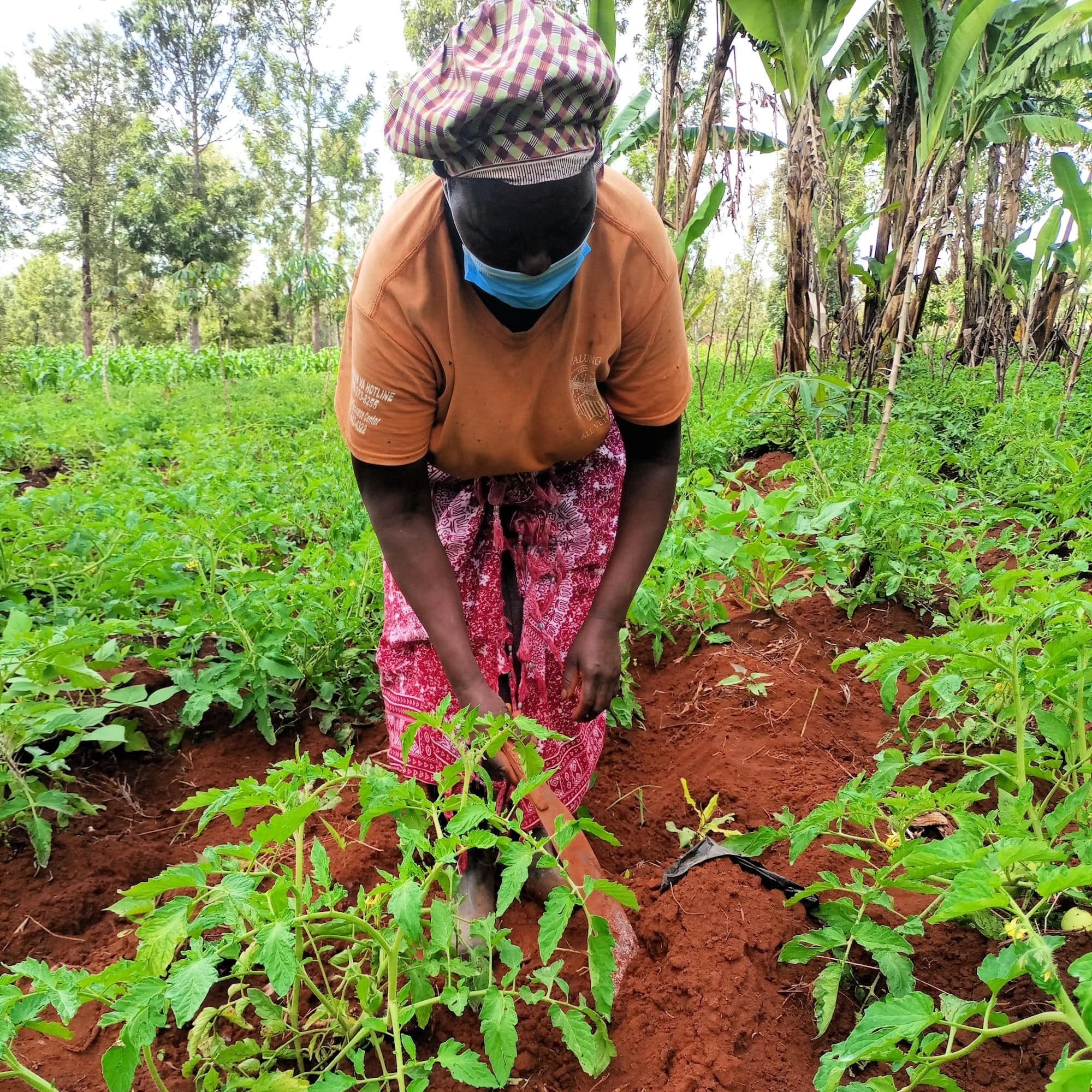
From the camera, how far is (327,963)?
4.81ft

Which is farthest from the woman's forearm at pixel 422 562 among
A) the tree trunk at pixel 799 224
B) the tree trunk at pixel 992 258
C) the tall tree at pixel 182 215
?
the tall tree at pixel 182 215

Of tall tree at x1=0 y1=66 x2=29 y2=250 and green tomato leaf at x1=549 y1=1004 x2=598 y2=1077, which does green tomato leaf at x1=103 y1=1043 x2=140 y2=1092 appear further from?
tall tree at x1=0 y1=66 x2=29 y2=250

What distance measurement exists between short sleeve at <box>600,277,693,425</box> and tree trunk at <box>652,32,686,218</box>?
3.88 metres

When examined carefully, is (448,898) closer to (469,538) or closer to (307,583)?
(469,538)

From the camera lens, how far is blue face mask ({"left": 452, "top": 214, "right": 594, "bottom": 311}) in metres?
1.22

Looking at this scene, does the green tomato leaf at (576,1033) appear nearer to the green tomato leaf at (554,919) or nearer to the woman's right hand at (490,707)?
the green tomato leaf at (554,919)

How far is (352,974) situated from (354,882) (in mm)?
559

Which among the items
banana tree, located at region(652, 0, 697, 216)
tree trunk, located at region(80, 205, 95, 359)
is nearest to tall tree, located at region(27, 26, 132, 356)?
tree trunk, located at region(80, 205, 95, 359)

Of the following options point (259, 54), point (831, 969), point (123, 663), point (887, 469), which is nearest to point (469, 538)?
point (831, 969)

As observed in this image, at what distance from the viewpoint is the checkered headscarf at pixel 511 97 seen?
3.48 ft

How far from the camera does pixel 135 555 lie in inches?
85.3

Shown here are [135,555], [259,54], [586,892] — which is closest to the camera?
[586,892]

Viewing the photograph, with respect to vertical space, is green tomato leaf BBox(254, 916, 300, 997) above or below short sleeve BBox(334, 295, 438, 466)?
below

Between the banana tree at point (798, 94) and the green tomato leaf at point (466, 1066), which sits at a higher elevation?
the banana tree at point (798, 94)
